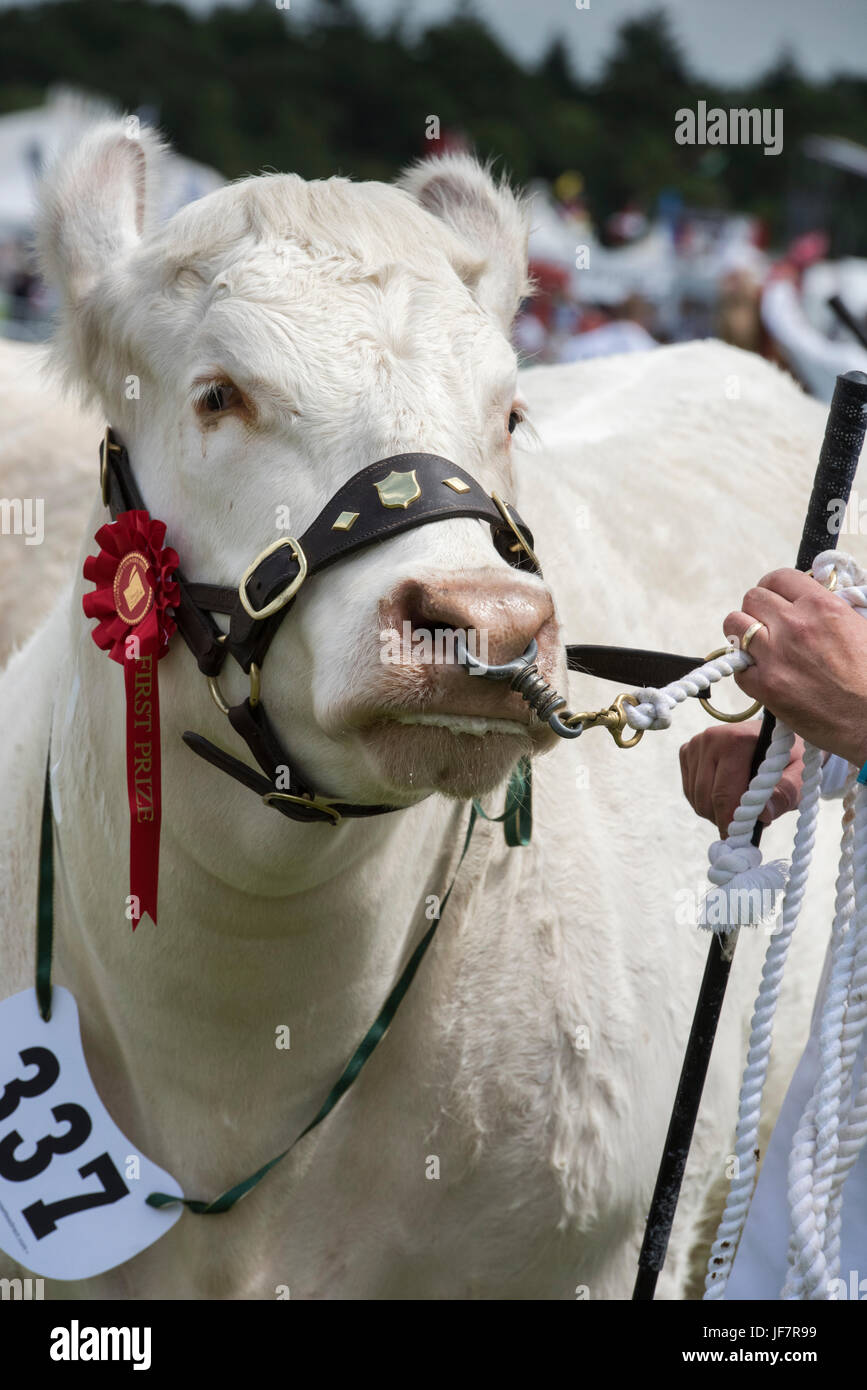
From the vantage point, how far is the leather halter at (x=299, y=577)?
198cm

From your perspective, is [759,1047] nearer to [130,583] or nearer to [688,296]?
[130,583]

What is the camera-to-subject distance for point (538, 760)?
3059 millimetres

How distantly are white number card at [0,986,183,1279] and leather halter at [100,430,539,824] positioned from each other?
0.77m

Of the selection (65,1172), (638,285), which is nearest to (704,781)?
(65,1172)

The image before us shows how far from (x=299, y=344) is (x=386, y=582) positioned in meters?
0.45

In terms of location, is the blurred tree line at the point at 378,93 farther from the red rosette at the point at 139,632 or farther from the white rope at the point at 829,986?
the white rope at the point at 829,986

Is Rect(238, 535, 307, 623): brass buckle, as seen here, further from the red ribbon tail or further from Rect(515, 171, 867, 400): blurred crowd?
Rect(515, 171, 867, 400): blurred crowd

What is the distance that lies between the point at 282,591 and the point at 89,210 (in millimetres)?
917

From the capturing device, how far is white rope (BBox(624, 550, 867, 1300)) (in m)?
1.99

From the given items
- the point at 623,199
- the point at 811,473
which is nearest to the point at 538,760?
the point at 811,473

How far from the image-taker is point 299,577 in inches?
79.7

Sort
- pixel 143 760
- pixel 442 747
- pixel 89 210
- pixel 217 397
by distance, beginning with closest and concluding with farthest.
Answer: pixel 442 747 < pixel 217 397 < pixel 143 760 < pixel 89 210

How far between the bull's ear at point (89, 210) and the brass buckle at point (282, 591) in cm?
71

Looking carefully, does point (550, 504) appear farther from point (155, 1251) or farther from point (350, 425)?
point (155, 1251)
